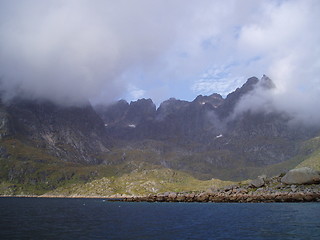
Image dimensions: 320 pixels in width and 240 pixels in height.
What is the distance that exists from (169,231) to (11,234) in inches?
1359

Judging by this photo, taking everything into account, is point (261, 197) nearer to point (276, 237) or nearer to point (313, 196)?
point (313, 196)

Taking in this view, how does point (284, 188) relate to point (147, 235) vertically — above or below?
above

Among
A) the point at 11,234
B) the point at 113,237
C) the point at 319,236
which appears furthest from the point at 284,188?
the point at 11,234

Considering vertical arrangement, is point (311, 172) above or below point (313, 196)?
above

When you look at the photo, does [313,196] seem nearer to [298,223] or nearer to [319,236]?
[298,223]

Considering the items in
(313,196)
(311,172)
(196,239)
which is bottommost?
(196,239)

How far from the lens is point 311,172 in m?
199

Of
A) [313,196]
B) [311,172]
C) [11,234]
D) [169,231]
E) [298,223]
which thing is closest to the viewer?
[11,234]

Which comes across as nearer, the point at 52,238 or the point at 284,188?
the point at 52,238

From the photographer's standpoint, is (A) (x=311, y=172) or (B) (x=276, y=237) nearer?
(B) (x=276, y=237)

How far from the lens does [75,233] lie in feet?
216

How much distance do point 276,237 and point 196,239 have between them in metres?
16.0

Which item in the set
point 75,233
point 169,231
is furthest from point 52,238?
point 169,231

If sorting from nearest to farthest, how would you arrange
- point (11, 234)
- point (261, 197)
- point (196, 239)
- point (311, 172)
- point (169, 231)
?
point (196, 239) → point (11, 234) → point (169, 231) → point (261, 197) → point (311, 172)
